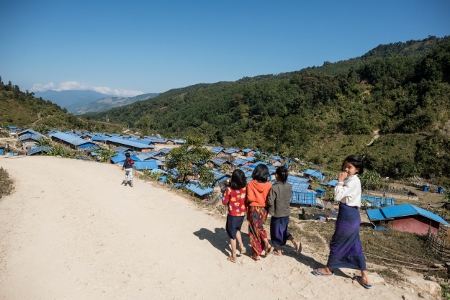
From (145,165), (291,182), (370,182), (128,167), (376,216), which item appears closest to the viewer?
(128,167)

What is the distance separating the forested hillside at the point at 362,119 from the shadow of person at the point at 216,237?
130ft

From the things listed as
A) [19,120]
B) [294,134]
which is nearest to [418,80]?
[294,134]

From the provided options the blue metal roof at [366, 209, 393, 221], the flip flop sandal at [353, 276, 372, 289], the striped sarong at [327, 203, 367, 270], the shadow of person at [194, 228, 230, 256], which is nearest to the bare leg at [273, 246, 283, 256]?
the shadow of person at [194, 228, 230, 256]

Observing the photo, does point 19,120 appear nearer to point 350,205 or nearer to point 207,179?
point 207,179

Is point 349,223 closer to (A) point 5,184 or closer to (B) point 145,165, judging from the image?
(A) point 5,184

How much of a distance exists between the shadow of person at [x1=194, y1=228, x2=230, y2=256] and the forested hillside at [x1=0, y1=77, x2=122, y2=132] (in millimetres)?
57168

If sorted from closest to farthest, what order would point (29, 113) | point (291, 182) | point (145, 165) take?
point (145, 165) → point (291, 182) → point (29, 113)

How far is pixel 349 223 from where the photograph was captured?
3521 millimetres

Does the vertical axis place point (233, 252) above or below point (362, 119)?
below

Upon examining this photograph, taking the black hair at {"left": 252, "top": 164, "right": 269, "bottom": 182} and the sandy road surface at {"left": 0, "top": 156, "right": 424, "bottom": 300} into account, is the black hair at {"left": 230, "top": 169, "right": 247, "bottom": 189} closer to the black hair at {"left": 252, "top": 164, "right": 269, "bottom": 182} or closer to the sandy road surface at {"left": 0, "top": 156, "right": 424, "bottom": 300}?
the black hair at {"left": 252, "top": 164, "right": 269, "bottom": 182}

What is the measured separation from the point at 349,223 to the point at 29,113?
74.6m

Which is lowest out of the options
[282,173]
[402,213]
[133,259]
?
[402,213]

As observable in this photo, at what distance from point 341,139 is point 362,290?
169 feet

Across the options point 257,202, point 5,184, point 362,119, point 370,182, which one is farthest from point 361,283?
point 362,119
